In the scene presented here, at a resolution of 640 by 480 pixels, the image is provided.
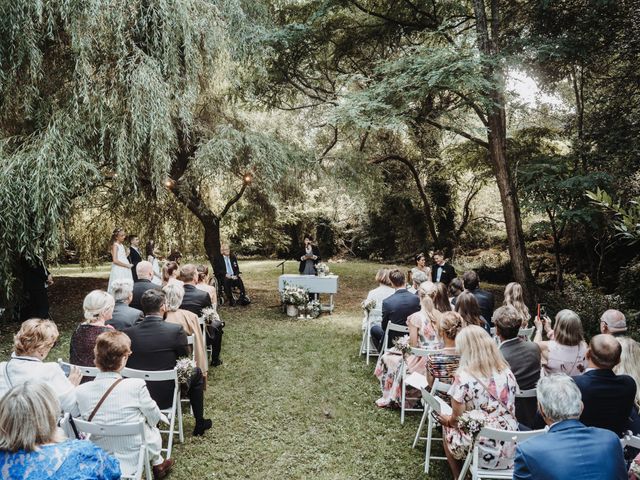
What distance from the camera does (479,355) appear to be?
3.20m

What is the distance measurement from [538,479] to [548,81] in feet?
32.0

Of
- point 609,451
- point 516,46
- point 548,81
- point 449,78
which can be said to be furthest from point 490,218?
point 609,451

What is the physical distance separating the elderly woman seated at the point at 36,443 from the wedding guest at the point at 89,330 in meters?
1.99

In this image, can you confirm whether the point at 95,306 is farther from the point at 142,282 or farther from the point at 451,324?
the point at 451,324

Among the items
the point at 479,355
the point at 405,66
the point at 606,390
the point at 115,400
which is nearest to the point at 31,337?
the point at 115,400

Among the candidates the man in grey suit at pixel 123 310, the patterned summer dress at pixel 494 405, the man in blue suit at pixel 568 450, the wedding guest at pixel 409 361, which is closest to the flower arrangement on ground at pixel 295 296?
the wedding guest at pixel 409 361

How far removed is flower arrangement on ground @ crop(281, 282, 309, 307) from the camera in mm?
9336

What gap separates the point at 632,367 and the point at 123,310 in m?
4.63

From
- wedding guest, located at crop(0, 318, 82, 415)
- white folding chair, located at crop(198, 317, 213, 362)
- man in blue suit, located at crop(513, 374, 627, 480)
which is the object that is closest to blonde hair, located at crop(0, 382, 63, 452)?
wedding guest, located at crop(0, 318, 82, 415)

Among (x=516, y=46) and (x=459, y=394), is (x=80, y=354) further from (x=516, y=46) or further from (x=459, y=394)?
(x=516, y=46)

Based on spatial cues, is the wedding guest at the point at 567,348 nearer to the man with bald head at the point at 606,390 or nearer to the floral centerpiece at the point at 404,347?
the man with bald head at the point at 606,390

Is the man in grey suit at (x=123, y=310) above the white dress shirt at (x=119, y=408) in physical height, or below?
above

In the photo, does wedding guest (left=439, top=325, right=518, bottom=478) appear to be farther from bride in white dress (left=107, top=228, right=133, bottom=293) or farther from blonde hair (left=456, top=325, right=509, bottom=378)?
bride in white dress (left=107, top=228, right=133, bottom=293)

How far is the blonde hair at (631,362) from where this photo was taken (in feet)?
10.5
